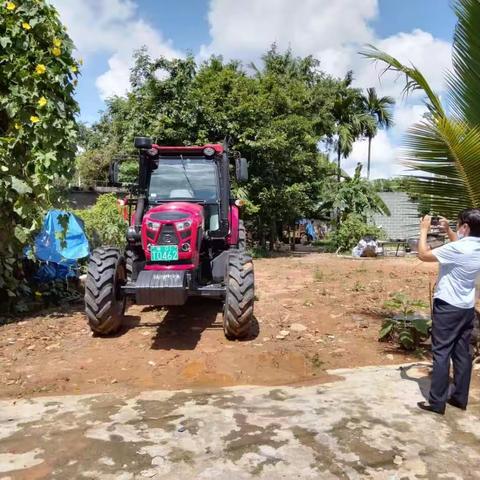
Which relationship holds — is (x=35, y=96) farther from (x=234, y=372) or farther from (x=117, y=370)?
(x=234, y=372)

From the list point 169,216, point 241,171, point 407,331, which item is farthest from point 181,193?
point 407,331

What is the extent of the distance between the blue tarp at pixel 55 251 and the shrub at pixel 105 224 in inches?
59.0

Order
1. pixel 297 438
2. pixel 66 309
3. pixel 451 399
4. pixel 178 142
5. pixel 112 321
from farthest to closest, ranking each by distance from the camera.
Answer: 1. pixel 178 142
2. pixel 66 309
3. pixel 112 321
4. pixel 451 399
5. pixel 297 438

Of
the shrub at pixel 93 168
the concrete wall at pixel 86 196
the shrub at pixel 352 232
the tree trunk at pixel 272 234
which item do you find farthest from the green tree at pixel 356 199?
the shrub at pixel 93 168

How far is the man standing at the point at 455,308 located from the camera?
391 cm

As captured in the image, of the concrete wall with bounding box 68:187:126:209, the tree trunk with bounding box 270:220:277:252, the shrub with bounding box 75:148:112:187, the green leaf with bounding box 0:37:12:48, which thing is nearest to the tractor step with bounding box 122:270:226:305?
the green leaf with bounding box 0:37:12:48

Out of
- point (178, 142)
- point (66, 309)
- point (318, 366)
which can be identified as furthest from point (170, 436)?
point (178, 142)

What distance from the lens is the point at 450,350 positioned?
398cm

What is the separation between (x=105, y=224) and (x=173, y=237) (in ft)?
18.4

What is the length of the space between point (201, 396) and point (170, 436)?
2.76 ft

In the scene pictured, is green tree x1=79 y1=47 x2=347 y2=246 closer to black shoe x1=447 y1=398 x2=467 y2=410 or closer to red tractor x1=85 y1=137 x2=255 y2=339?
red tractor x1=85 y1=137 x2=255 y2=339

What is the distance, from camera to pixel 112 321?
588 centimetres

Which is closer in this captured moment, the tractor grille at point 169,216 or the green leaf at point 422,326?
the green leaf at point 422,326

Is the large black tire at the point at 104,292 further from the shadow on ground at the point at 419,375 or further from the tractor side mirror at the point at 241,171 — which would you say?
the shadow on ground at the point at 419,375
